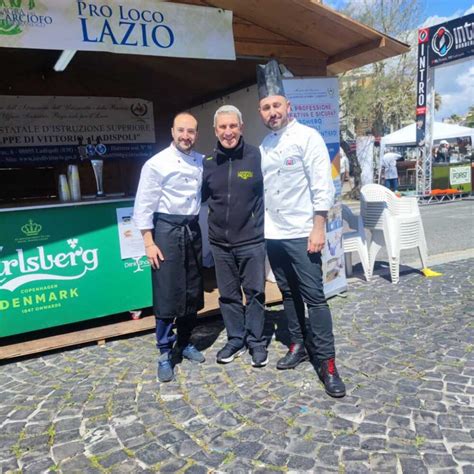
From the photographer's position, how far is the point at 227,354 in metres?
3.46

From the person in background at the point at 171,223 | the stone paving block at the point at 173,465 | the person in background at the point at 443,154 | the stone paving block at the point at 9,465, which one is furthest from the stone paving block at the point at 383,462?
the person in background at the point at 443,154

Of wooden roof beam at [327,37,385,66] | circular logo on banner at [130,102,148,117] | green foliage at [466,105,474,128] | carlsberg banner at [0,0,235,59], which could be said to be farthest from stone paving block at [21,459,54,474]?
green foliage at [466,105,474,128]

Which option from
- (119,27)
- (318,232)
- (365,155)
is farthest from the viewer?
(365,155)

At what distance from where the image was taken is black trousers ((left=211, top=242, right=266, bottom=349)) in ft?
10.9

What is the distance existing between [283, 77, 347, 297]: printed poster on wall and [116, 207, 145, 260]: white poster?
74.0 inches

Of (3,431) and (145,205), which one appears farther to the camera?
(145,205)

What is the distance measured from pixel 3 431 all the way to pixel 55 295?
58.3 inches

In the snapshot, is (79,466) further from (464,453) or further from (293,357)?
(464,453)

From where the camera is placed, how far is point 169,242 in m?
3.23

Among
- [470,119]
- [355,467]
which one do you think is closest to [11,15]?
[355,467]

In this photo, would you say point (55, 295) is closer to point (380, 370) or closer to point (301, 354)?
point (301, 354)

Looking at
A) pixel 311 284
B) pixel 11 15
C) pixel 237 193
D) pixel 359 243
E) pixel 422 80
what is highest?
pixel 422 80

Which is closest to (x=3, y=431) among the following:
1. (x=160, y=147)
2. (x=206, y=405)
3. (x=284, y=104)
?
(x=206, y=405)

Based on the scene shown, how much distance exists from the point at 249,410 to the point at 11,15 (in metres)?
3.21
